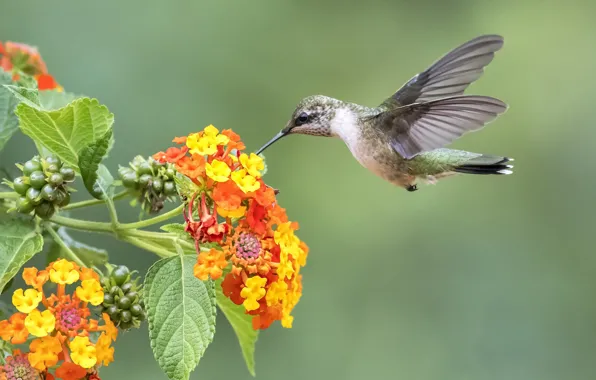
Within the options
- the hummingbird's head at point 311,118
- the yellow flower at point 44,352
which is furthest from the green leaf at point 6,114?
the hummingbird's head at point 311,118

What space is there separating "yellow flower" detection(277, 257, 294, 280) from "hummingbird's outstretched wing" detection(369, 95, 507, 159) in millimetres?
679

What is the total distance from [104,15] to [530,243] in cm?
269

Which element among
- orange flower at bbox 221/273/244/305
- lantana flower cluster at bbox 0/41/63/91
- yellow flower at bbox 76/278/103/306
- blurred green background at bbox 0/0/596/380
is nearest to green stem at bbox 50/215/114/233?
yellow flower at bbox 76/278/103/306

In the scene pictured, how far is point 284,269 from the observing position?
146 centimetres

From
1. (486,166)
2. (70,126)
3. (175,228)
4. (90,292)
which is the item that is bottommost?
(90,292)

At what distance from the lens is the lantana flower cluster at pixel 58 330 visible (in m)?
1.25

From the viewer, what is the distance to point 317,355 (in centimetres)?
389

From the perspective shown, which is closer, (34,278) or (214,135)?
→ (34,278)

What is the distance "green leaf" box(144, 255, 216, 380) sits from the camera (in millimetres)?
1332

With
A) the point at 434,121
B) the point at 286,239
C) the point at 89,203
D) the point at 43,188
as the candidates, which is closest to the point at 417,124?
the point at 434,121

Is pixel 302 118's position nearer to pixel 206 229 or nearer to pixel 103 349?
pixel 206 229

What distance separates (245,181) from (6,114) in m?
0.58

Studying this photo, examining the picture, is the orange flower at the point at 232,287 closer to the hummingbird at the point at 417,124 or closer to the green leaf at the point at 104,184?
the green leaf at the point at 104,184

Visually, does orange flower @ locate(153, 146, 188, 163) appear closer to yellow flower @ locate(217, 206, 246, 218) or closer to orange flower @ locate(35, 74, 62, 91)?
yellow flower @ locate(217, 206, 246, 218)
